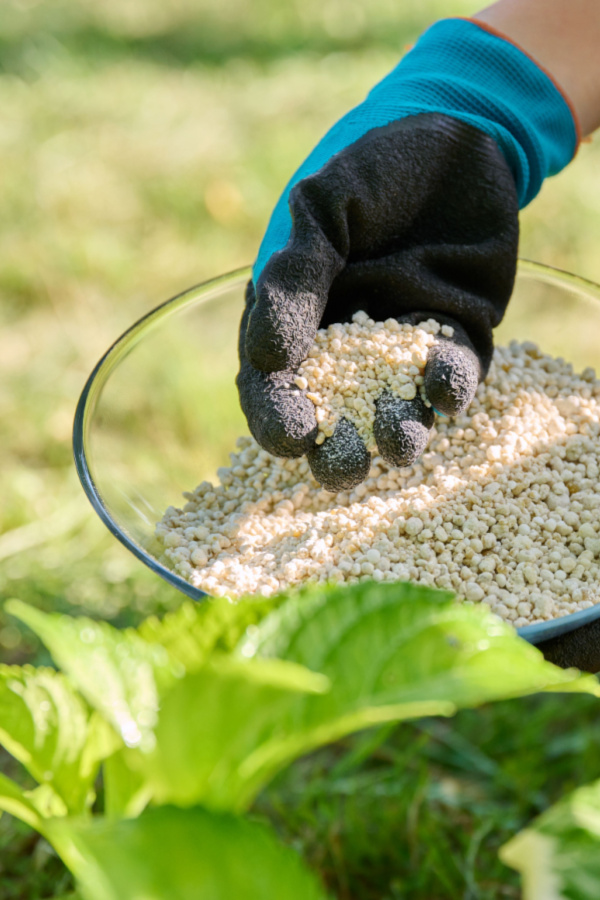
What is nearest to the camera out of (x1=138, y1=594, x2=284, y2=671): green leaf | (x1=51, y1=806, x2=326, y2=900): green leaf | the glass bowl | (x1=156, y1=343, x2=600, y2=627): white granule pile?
(x1=51, y1=806, x2=326, y2=900): green leaf

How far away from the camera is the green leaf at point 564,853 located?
355 millimetres

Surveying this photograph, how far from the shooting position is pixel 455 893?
99 cm

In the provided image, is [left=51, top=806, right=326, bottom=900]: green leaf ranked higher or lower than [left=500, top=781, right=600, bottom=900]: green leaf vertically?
higher

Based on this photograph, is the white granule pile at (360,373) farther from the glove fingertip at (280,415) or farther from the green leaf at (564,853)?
the green leaf at (564,853)

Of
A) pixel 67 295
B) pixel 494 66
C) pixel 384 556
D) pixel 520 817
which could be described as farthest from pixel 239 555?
pixel 67 295

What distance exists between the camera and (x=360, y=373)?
2.93ft

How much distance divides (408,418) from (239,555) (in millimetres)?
238

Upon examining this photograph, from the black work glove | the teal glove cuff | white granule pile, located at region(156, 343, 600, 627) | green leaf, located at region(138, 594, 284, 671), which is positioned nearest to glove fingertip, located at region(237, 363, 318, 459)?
the black work glove

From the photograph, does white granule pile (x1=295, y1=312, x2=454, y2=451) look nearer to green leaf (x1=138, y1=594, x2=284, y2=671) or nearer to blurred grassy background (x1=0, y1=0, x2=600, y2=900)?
green leaf (x1=138, y1=594, x2=284, y2=671)

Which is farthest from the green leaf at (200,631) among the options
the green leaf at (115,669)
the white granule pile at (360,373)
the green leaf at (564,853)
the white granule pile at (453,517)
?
the white granule pile at (360,373)

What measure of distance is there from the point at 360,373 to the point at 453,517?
0.19m

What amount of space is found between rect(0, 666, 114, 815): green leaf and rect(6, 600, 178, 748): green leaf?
0.19ft

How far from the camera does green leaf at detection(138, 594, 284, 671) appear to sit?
0.44m

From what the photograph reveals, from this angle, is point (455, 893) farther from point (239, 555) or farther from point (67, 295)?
point (67, 295)
